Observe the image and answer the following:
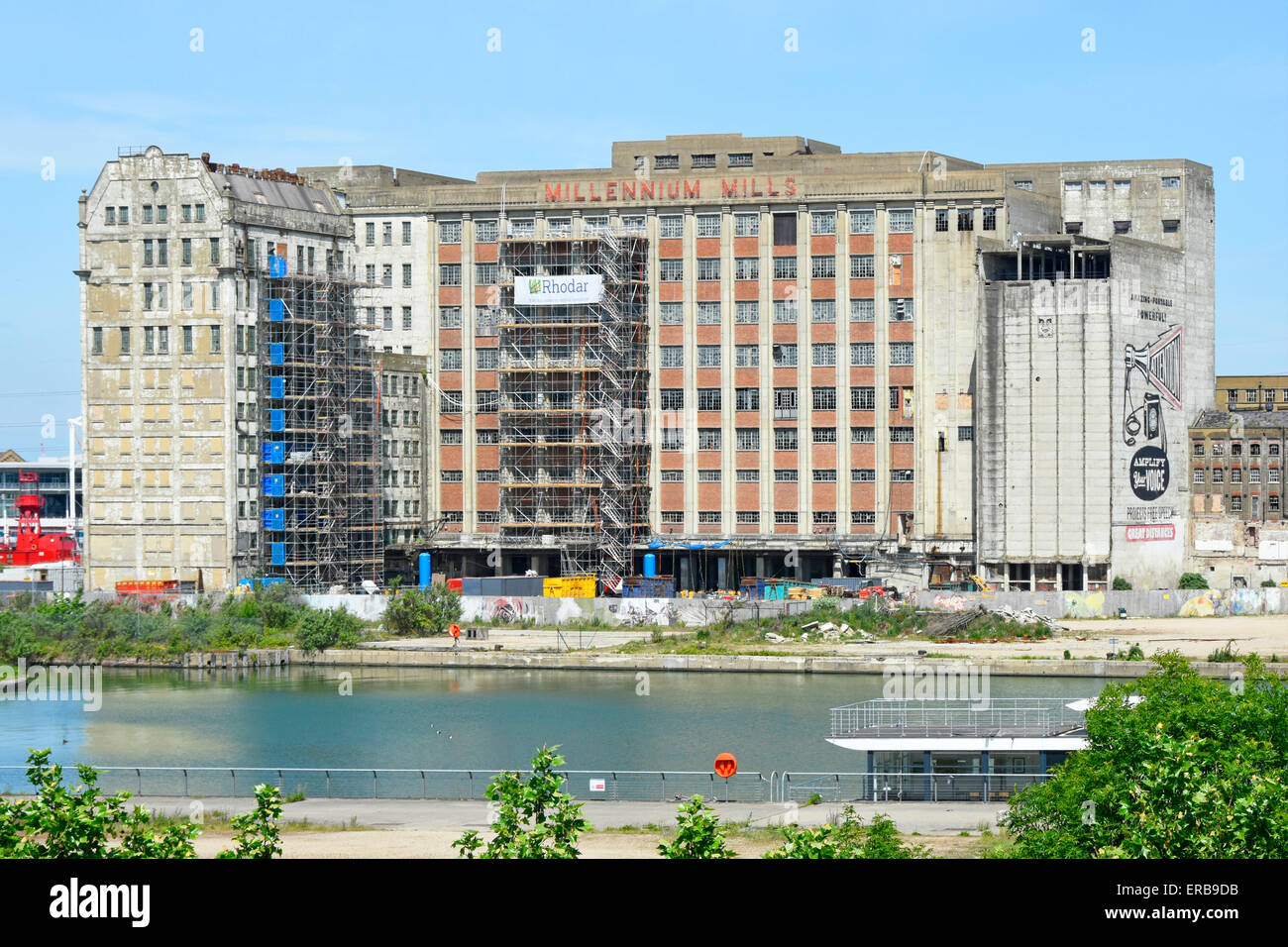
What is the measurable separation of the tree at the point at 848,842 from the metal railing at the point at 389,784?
9239mm

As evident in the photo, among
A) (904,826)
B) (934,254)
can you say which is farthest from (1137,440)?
(904,826)

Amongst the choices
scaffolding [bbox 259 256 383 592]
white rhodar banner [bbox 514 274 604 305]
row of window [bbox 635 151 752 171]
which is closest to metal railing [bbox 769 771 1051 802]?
scaffolding [bbox 259 256 383 592]

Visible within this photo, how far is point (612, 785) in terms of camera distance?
55562 millimetres

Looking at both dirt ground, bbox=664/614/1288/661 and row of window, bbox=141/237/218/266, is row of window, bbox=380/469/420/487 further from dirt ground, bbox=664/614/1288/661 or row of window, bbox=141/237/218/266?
dirt ground, bbox=664/614/1288/661

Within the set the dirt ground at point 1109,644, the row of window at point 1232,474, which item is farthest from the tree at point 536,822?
the row of window at point 1232,474

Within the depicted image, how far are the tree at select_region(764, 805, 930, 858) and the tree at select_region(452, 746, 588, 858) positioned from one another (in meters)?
3.33

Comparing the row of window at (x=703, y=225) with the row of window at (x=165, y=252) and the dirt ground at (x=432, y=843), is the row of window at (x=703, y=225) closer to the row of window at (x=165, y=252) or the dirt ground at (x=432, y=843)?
the row of window at (x=165, y=252)

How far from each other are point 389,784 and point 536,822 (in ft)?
96.8

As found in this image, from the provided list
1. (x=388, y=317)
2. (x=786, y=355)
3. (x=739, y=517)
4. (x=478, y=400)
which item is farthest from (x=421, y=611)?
(x=786, y=355)

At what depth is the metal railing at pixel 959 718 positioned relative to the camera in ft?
180

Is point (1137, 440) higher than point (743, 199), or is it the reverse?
point (743, 199)

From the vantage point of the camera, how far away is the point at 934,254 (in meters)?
119

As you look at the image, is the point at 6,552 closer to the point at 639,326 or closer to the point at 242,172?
the point at 242,172
